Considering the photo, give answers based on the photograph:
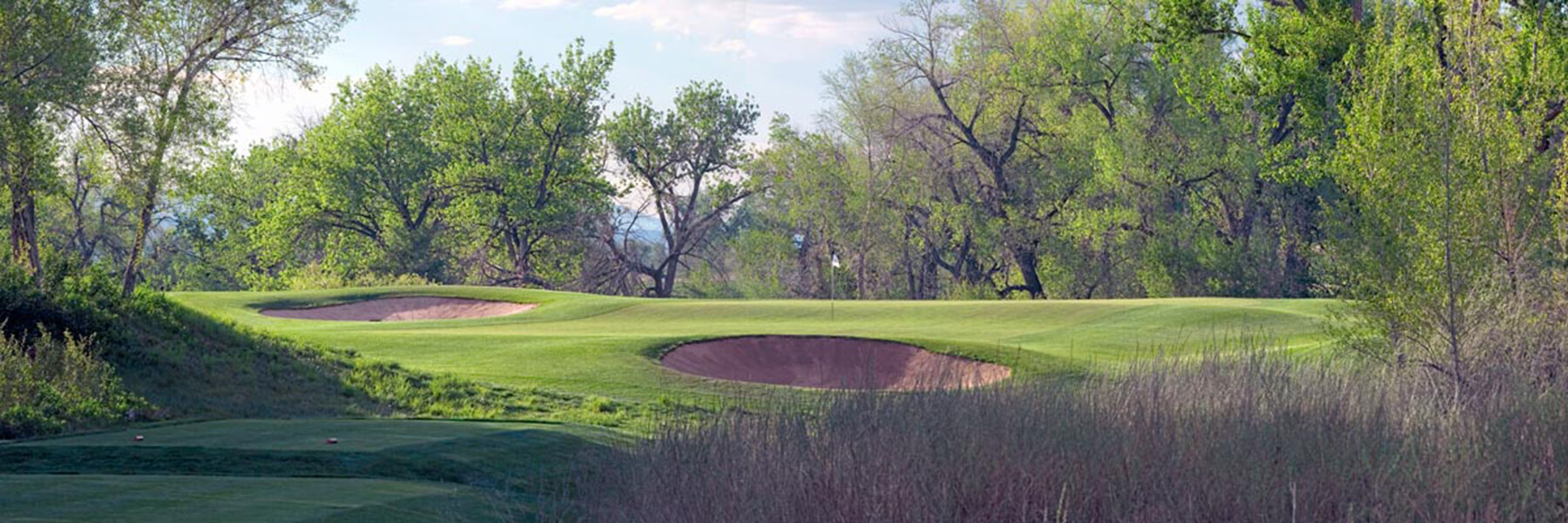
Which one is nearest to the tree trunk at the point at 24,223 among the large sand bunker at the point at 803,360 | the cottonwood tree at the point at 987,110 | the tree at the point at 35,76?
the tree at the point at 35,76

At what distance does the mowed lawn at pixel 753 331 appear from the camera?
19531mm

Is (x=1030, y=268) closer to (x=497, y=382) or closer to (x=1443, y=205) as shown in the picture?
(x=497, y=382)

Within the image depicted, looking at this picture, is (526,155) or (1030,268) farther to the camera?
(526,155)

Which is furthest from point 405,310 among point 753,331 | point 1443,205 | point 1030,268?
point 1443,205

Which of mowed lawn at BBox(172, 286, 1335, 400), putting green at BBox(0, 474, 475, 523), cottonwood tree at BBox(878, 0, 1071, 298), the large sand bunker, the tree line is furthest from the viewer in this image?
cottonwood tree at BBox(878, 0, 1071, 298)

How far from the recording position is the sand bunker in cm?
3534

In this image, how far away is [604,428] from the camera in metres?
14.9

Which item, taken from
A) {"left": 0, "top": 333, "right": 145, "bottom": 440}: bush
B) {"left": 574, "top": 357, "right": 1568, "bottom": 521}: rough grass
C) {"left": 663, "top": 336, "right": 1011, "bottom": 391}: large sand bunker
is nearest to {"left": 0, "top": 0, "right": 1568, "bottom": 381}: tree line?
{"left": 0, "top": 333, "right": 145, "bottom": 440}: bush

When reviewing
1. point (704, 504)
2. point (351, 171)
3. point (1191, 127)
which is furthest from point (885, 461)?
point (351, 171)

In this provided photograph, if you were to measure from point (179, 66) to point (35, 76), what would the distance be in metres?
8.43

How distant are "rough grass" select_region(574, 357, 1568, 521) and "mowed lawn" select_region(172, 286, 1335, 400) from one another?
355 cm

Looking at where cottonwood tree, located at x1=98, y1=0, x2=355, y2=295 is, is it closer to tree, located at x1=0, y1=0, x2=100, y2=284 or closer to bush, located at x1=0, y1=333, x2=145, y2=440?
tree, located at x1=0, y1=0, x2=100, y2=284

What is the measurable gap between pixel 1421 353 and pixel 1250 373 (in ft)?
11.8

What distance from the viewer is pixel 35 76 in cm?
2209
